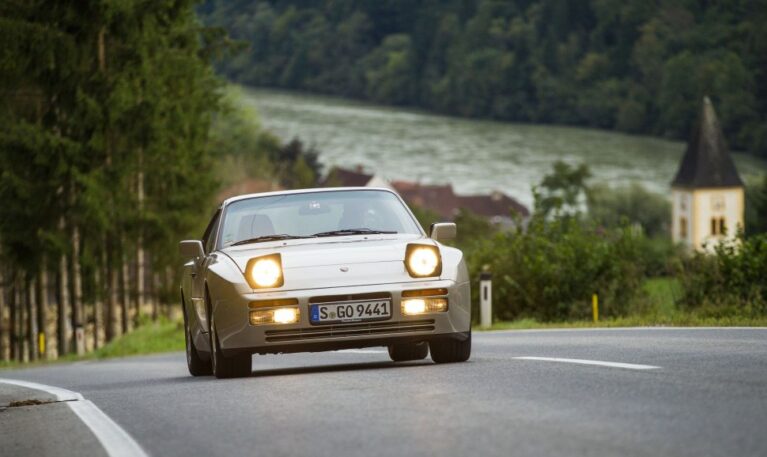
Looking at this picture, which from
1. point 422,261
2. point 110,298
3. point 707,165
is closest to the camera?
point 422,261

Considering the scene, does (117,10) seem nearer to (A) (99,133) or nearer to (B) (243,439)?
(A) (99,133)

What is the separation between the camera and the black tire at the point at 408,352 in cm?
1322

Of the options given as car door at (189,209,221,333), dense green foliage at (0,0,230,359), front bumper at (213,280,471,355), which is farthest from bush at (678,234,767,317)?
dense green foliage at (0,0,230,359)

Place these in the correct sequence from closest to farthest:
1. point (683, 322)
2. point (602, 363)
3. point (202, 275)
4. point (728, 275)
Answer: point (602, 363) < point (202, 275) < point (683, 322) < point (728, 275)

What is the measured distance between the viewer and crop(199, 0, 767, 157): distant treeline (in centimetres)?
15700

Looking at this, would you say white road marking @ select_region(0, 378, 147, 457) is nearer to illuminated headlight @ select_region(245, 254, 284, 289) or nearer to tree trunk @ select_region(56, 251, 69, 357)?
illuminated headlight @ select_region(245, 254, 284, 289)

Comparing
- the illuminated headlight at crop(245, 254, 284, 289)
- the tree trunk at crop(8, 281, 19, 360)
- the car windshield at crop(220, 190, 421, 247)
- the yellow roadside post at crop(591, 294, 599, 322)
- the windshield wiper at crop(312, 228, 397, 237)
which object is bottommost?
the tree trunk at crop(8, 281, 19, 360)

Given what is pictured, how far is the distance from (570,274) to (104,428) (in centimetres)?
1879

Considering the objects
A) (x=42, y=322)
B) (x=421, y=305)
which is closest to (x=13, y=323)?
(x=42, y=322)

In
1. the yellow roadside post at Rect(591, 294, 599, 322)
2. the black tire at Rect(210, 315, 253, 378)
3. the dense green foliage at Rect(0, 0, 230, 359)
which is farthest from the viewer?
the dense green foliage at Rect(0, 0, 230, 359)

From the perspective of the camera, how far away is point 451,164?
5940 inches

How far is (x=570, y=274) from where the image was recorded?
26953 mm

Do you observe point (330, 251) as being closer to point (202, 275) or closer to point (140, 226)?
point (202, 275)

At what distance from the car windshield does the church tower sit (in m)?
133
